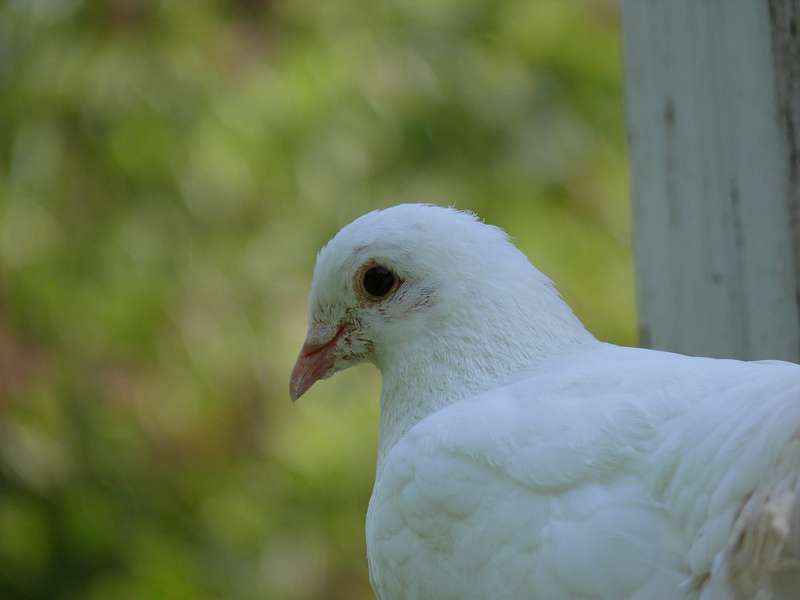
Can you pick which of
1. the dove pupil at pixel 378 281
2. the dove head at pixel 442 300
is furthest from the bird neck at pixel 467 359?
the dove pupil at pixel 378 281

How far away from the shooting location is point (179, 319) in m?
4.03

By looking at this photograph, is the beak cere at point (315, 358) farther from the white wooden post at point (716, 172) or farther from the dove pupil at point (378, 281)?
the white wooden post at point (716, 172)

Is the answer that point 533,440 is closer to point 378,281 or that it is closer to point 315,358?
point 378,281

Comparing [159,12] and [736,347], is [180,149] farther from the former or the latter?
[736,347]

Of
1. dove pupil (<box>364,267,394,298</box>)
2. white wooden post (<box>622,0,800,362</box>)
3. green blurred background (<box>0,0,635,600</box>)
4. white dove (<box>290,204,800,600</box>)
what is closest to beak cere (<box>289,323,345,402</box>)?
white dove (<box>290,204,800,600</box>)

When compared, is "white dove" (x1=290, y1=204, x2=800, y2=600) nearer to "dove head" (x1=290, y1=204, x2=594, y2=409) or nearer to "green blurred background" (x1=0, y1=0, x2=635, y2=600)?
"dove head" (x1=290, y1=204, x2=594, y2=409)

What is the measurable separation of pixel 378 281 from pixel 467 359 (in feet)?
0.87

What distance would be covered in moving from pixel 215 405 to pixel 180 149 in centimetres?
137

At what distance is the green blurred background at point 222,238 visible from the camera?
3.97 meters

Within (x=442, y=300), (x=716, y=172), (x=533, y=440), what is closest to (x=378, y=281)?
(x=442, y=300)

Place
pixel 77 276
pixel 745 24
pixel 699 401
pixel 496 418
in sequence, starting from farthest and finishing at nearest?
pixel 77 276
pixel 745 24
pixel 496 418
pixel 699 401

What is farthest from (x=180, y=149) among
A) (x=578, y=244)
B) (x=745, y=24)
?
(x=745, y=24)

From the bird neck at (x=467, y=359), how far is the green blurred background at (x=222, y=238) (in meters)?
→ 2.32

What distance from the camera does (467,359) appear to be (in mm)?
1554
